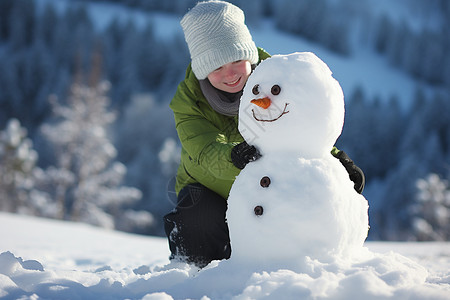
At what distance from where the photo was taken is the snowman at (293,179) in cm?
116

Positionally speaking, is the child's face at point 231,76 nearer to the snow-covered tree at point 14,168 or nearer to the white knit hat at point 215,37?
the white knit hat at point 215,37

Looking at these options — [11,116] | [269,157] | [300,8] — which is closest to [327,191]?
[269,157]

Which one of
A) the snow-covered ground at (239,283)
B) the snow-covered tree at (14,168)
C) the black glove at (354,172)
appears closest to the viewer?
the snow-covered ground at (239,283)

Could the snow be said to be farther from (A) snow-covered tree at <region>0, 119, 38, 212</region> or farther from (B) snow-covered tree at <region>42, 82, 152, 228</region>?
(A) snow-covered tree at <region>0, 119, 38, 212</region>

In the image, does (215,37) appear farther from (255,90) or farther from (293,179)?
(293,179)

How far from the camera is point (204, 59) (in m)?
1.77

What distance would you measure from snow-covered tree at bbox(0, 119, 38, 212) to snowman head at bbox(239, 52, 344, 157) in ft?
34.9

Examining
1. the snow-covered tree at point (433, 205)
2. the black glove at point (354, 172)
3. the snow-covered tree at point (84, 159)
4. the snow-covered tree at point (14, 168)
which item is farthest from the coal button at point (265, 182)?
the snow-covered tree at point (433, 205)

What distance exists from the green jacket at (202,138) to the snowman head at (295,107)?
0.22m

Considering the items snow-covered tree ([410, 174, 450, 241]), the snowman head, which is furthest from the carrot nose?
snow-covered tree ([410, 174, 450, 241])

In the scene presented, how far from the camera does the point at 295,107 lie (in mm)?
1220

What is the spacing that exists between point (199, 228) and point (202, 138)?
0.45m

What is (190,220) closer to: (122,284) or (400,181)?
(122,284)

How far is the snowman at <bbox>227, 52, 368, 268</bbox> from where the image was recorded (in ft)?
3.80
